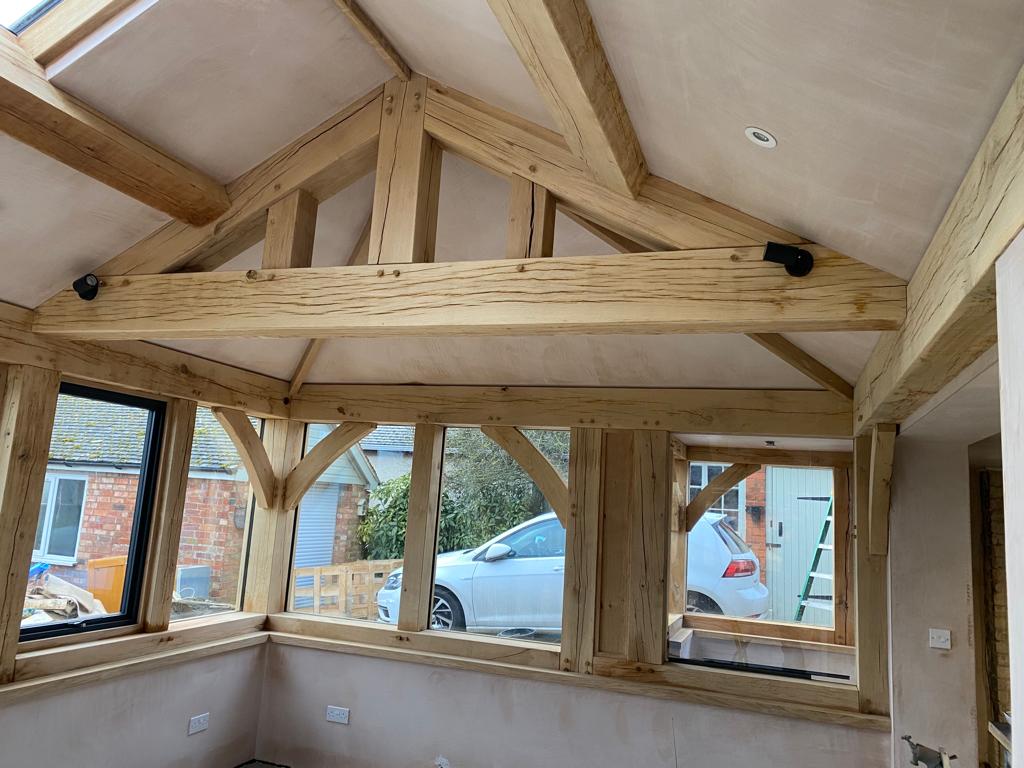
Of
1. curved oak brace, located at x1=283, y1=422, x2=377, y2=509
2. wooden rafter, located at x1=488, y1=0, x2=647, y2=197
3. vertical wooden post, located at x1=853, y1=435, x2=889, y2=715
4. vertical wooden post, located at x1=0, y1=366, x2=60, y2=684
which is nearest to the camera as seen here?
wooden rafter, located at x1=488, y1=0, x2=647, y2=197

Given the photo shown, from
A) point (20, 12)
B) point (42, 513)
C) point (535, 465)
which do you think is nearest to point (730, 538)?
point (535, 465)

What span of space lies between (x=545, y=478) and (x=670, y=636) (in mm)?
1119

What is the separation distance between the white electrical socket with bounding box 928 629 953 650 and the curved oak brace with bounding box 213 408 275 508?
3.92 meters

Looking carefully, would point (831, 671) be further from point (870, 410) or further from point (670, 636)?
point (870, 410)

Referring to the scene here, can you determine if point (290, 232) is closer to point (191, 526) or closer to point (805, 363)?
point (191, 526)

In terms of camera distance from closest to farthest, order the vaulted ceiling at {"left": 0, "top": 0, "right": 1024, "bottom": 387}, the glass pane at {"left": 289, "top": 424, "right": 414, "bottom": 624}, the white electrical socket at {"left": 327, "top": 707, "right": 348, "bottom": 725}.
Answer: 1. the vaulted ceiling at {"left": 0, "top": 0, "right": 1024, "bottom": 387}
2. the white electrical socket at {"left": 327, "top": 707, "right": 348, "bottom": 725}
3. the glass pane at {"left": 289, "top": 424, "right": 414, "bottom": 624}

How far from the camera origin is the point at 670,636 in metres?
4.08

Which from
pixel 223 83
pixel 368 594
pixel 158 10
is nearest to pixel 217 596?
pixel 368 594

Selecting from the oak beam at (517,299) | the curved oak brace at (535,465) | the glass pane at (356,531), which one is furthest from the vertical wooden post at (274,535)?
the oak beam at (517,299)

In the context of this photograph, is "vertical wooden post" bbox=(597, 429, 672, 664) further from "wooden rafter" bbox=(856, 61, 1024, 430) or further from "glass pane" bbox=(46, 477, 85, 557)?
"glass pane" bbox=(46, 477, 85, 557)

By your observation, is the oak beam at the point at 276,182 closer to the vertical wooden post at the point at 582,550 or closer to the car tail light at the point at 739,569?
the vertical wooden post at the point at 582,550

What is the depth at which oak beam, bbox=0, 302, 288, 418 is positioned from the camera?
3332mm

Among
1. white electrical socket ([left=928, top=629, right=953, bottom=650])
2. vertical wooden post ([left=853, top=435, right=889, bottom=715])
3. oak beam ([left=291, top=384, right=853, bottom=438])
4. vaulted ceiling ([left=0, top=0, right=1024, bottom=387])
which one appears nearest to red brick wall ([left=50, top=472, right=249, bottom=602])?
oak beam ([left=291, top=384, right=853, bottom=438])

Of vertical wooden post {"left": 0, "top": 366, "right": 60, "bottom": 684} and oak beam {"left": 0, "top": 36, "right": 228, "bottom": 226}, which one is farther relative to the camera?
vertical wooden post {"left": 0, "top": 366, "right": 60, "bottom": 684}
